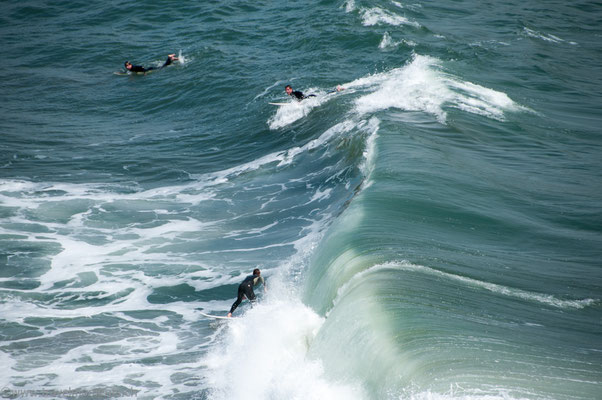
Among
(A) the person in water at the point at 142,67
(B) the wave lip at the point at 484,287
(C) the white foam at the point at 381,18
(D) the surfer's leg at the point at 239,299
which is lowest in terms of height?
(D) the surfer's leg at the point at 239,299

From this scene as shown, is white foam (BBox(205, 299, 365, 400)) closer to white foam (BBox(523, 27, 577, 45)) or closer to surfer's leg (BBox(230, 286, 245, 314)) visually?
surfer's leg (BBox(230, 286, 245, 314))

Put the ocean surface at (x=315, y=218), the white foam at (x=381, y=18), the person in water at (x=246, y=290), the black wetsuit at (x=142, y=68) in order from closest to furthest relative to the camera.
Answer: the ocean surface at (x=315, y=218)
the person in water at (x=246, y=290)
the black wetsuit at (x=142, y=68)
the white foam at (x=381, y=18)

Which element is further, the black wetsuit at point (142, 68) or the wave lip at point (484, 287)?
the black wetsuit at point (142, 68)

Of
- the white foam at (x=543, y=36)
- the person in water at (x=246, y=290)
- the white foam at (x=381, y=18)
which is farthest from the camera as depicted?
the white foam at (x=381, y=18)

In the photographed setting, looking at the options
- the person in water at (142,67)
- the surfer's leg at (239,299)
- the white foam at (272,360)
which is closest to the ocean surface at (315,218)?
the white foam at (272,360)

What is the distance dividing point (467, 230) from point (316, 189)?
20.6ft

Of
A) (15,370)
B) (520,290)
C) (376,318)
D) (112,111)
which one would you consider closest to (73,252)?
(15,370)

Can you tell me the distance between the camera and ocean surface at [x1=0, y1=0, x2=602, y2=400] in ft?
29.7

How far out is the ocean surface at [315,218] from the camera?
29.7 feet

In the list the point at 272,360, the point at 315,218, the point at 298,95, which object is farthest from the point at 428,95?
the point at 272,360

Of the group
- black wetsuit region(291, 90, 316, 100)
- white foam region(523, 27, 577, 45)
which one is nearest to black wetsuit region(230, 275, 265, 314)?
black wetsuit region(291, 90, 316, 100)

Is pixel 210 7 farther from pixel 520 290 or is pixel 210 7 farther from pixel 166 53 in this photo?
pixel 520 290

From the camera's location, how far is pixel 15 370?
10812mm

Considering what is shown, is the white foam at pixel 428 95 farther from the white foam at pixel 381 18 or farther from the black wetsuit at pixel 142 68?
the black wetsuit at pixel 142 68
